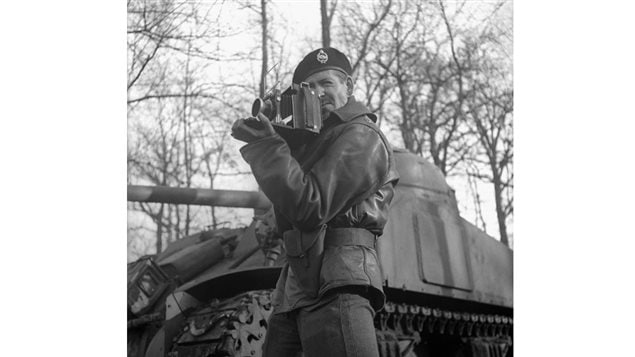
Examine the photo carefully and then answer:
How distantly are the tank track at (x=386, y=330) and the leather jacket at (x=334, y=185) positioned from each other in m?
2.61

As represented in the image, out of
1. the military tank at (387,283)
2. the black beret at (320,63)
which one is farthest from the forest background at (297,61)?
the black beret at (320,63)

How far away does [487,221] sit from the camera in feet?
22.6

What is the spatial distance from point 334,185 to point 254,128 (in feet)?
1.07

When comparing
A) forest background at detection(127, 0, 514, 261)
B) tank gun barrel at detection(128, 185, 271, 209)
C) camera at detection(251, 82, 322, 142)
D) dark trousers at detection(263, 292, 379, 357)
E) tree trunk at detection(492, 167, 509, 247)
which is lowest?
dark trousers at detection(263, 292, 379, 357)

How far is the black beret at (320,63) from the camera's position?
318 cm

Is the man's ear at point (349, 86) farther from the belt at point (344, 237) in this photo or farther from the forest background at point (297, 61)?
the forest background at point (297, 61)

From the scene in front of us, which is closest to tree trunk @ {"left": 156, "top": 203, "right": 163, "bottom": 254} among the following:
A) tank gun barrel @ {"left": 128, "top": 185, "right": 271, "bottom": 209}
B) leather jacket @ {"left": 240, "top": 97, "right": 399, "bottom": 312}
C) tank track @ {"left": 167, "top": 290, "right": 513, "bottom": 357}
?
tank gun barrel @ {"left": 128, "top": 185, "right": 271, "bottom": 209}

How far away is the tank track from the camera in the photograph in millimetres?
5648

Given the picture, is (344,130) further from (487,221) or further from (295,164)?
(487,221)

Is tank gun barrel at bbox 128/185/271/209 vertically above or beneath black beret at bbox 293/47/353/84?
above

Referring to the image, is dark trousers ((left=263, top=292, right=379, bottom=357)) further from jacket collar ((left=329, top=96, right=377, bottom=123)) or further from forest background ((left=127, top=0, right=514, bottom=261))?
forest background ((left=127, top=0, right=514, bottom=261))
